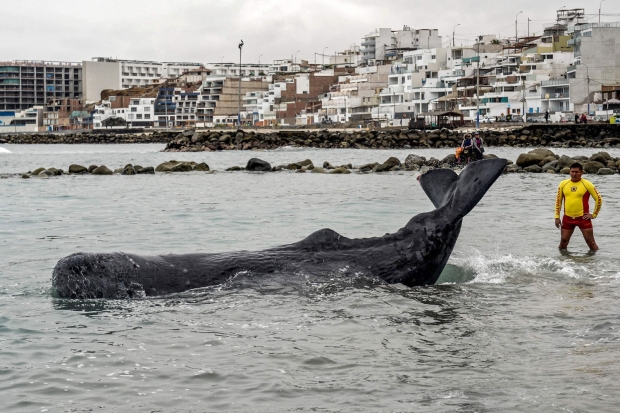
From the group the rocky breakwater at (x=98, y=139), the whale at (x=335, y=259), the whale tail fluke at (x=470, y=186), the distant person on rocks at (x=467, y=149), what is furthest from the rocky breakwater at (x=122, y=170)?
the rocky breakwater at (x=98, y=139)

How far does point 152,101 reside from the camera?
19250cm

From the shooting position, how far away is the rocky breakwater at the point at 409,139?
6756cm

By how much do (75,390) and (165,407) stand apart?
0.87 m

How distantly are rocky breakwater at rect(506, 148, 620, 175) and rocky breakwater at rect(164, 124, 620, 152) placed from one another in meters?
27.0

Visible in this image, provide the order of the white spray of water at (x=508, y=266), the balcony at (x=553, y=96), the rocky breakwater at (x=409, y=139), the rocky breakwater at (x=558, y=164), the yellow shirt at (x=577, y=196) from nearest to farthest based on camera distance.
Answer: the white spray of water at (x=508, y=266) → the yellow shirt at (x=577, y=196) → the rocky breakwater at (x=558, y=164) → the rocky breakwater at (x=409, y=139) → the balcony at (x=553, y=96)

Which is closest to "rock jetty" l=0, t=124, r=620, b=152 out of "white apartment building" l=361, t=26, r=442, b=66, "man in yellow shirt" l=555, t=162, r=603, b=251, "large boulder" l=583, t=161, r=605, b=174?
"large boulder" l=583, t=161, r=605, b=174

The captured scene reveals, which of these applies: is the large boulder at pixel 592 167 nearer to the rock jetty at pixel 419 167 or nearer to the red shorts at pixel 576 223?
the rock jetty at pixel 419 167

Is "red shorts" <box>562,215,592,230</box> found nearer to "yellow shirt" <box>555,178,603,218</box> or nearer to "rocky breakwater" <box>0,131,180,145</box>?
"yellow shirt" <box>555,178,603,218</box>

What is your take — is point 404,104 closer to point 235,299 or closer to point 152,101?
point 152,101

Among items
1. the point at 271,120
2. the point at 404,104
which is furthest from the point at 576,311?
the point at 271,120

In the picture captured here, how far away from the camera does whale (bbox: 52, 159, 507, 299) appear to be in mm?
8875

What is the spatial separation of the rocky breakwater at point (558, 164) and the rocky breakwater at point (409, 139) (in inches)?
1062

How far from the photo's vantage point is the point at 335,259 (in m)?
9.50

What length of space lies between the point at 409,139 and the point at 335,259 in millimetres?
62308
